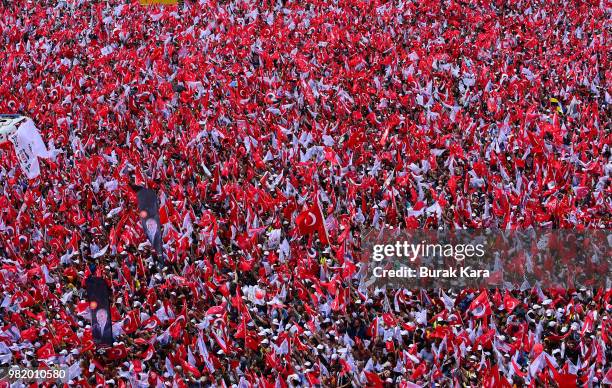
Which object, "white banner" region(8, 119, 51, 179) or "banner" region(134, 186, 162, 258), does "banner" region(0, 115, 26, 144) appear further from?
"banner" region(134, 186, 162, 258)

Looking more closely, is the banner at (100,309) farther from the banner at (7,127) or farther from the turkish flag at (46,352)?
the banner at (7,127)

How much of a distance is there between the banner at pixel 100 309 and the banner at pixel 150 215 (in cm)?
97

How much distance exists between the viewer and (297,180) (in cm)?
659

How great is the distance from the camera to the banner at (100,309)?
440 cm

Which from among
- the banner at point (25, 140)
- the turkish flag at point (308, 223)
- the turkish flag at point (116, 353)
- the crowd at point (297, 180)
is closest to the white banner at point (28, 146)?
the banner at point (25, 140)

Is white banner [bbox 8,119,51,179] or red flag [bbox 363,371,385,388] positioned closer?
red flag [bbox 363,371,385,388]

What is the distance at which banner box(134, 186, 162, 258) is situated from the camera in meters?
5.34

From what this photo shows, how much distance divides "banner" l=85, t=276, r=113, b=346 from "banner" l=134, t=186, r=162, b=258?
0.97 meters

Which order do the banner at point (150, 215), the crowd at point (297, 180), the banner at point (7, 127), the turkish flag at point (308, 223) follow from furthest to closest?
the turkish flag at point (308, 223) < the banner at point (7, 127) < the banner at point (150, 215) < the crowd at point (297, 180)

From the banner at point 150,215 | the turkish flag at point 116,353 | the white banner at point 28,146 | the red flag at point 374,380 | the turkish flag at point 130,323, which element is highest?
the white banner at point 28,146

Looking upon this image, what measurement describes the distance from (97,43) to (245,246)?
6.13 m

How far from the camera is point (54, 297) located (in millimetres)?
5266

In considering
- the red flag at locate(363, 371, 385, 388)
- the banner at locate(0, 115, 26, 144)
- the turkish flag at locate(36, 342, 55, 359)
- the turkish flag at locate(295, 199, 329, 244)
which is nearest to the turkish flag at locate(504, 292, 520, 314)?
the red flag at locate(363, 371, 385, 388)

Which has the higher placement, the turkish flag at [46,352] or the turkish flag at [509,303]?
the turkish flag at [509,303]
